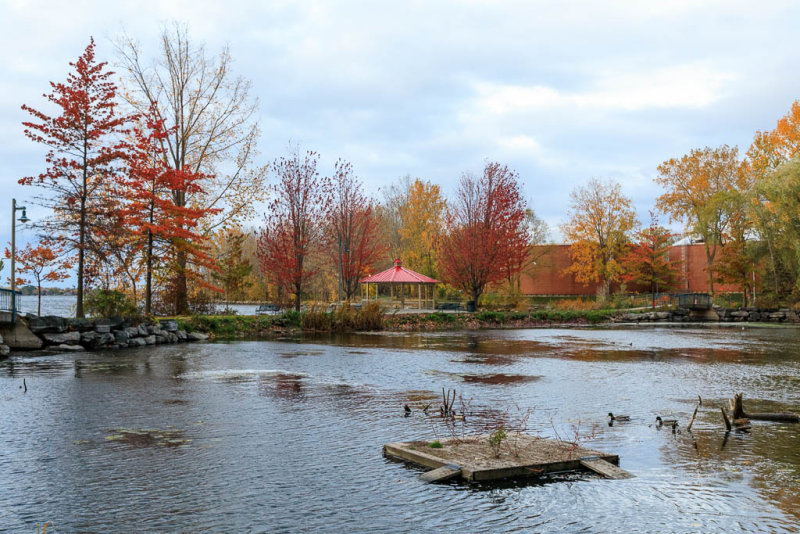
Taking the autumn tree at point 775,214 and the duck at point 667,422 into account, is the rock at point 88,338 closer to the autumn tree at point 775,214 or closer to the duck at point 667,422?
the duck at point 667,422

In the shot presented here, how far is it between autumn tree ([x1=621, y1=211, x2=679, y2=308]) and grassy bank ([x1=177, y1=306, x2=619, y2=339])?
9.98 m

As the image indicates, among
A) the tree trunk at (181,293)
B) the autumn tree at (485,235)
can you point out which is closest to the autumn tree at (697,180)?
the autumn tree at (485,235)

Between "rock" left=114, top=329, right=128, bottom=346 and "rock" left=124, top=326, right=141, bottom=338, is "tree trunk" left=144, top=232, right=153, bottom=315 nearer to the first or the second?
"rock" left=124, top=326, right=141, bottom=338

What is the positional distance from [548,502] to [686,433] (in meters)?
4.00

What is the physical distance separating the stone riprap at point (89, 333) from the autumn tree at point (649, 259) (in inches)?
1442

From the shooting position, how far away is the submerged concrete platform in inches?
291

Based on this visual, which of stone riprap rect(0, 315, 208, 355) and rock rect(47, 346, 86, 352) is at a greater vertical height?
stone riprap rect(0, 315, 208, 355)

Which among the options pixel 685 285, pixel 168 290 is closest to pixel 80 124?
pixel 168 290

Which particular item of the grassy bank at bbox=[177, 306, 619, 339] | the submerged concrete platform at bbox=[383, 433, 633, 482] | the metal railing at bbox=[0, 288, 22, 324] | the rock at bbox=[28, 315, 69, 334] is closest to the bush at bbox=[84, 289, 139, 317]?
the rock at bbox=[28, 315, 69, 334]

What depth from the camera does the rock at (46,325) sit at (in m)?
22.9

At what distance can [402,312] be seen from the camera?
38188 mm

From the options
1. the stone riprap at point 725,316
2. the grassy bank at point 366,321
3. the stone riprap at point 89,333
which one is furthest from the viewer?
the stone riprap at point 725,316

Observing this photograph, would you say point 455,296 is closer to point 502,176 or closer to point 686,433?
point 502,176

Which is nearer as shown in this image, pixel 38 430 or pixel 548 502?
pixel 548 502
